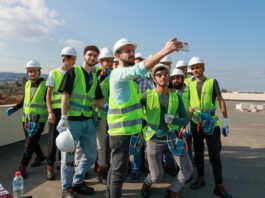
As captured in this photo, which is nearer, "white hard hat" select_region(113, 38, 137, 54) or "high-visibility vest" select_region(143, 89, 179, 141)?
"white hard hat" select_region(113, 38, 137, 54)

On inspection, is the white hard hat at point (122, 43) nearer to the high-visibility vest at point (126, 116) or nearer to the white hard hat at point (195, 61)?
the high-visibility vest at point (126, 116)

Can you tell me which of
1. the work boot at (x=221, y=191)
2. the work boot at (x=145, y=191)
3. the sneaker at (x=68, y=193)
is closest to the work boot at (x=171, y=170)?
the work boot at (x=221, y=191)

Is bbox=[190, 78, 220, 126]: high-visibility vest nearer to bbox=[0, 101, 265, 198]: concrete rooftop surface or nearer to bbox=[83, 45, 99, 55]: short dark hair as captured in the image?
bbox=[0, 101, 265, 198]: concrete rooftop surface

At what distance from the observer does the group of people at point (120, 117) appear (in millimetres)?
3080

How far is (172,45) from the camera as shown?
249cm

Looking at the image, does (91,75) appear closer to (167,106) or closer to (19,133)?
(167,106)

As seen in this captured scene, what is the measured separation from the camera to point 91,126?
4.13 metres

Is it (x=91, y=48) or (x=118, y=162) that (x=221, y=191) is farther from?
(x=91, y=48)

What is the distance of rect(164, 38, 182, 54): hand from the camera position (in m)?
2.48

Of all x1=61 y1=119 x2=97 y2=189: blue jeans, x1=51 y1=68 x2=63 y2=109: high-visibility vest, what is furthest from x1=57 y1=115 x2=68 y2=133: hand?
x1=51 y1=68 x2=63 y2=109: high-visibility vest

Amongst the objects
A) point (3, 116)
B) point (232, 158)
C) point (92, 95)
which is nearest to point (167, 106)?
point (92, 95)

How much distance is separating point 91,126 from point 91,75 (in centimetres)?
76

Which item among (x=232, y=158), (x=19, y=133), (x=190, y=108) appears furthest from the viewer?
(x=19, y=133)

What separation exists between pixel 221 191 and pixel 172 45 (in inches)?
107
